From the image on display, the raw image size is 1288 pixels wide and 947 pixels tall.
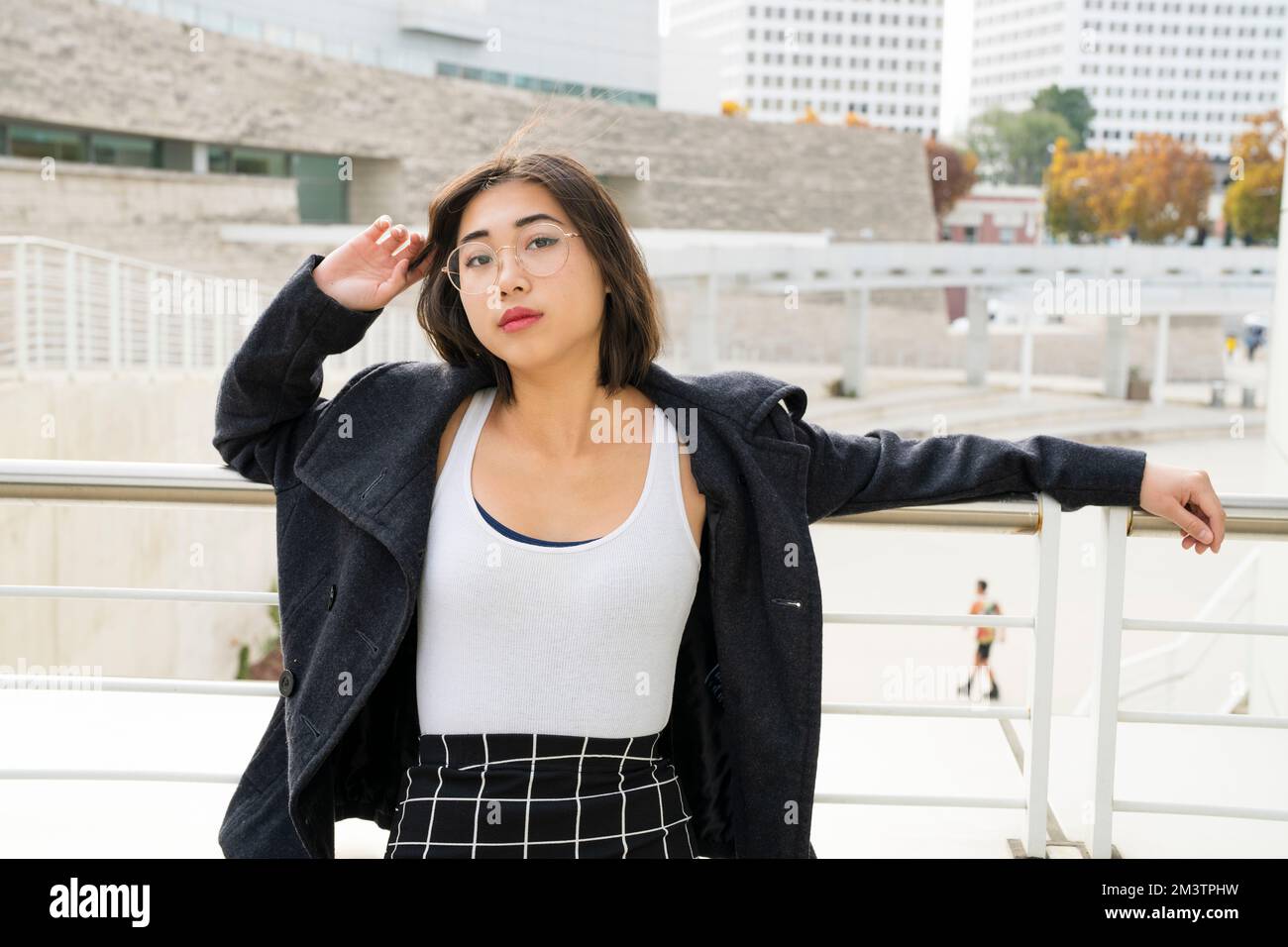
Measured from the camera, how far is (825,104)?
76.8m

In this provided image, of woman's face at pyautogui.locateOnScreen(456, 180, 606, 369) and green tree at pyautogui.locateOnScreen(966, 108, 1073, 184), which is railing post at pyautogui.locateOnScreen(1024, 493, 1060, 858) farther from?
green tree at pyautogui.locateOnScreen(966, 108, 1073, 184)

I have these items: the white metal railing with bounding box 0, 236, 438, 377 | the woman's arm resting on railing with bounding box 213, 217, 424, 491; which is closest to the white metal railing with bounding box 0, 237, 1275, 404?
the white metal railing with bounding box 0, 236, 438, 377

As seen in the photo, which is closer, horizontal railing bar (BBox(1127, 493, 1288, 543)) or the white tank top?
the white tank top

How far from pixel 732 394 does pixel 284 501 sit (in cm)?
64

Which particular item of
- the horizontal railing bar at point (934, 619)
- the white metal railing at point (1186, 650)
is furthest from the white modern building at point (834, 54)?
the horizontal railing bar at point (934, 619)

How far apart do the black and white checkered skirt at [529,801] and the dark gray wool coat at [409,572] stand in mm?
148

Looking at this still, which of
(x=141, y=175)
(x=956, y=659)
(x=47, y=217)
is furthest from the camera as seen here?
(x=141, y=175)

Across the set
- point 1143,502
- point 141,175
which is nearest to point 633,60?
point 141,175

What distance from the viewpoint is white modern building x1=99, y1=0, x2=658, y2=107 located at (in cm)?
2700

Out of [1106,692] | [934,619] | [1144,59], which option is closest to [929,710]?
[934,619]

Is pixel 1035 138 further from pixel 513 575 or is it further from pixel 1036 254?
pixel 513 575

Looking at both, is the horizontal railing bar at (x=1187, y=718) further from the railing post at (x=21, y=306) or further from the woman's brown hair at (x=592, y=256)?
the railing post at (x=21, y=306)

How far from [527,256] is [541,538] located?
373mm

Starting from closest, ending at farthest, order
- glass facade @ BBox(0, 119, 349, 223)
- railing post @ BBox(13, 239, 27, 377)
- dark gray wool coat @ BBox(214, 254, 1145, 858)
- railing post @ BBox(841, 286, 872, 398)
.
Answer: dark gray wool coat @ BBox(214, 254, 1145, 858) → railing post @ BBox(13, 239, 27, 377) → glass facade @ BBox(0, 119, 349, 223) → railing post @ BBox(841, 286, 872, 398)
